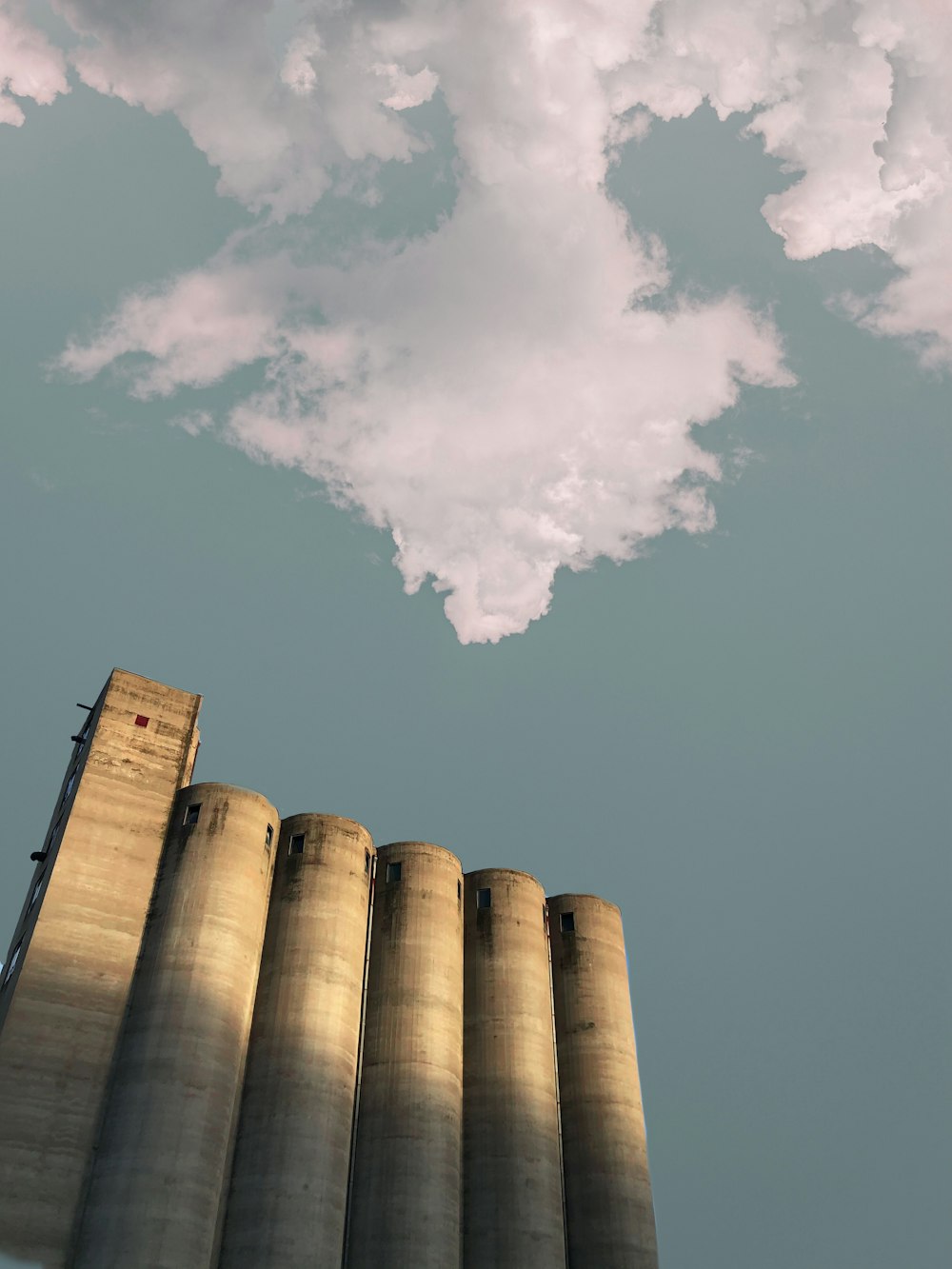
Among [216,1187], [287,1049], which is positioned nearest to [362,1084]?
[287,1049]

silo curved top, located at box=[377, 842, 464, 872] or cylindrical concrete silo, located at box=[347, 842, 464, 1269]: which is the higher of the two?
silo curved top, located at box=[377, 842, 464, 872]

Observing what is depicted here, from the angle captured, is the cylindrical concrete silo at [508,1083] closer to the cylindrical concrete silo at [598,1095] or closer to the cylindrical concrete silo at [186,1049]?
the cylindrical concrete silo at [598,1095]

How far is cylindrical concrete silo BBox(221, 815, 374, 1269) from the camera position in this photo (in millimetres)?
39281

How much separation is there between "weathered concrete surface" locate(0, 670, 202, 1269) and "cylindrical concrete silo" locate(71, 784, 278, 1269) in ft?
2.71

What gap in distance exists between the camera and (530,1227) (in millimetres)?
44719

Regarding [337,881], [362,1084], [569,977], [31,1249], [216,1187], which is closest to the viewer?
[31,1249]

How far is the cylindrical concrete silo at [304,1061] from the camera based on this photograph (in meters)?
39.3

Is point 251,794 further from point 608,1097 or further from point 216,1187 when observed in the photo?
point 608,1097

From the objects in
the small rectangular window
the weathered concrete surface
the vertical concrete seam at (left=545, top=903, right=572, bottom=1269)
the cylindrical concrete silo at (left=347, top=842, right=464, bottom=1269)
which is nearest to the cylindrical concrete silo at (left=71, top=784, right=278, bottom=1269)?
the weathered concrete surface

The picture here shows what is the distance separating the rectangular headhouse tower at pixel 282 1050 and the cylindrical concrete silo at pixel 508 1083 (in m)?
0.11

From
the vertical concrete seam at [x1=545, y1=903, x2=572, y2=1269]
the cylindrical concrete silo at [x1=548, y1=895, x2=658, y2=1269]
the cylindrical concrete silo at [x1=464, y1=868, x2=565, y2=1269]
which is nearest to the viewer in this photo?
the cylindrical concrete silo at [x1=464, y1=868, x2=565, y2=1269]

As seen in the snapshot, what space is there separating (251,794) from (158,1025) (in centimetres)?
1232

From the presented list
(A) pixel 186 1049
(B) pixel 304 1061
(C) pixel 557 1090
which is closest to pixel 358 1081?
(B) pixel 304 1061

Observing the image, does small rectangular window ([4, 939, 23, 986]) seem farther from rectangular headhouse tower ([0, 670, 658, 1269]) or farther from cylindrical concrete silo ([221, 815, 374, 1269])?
cylindrical concrete silo ([221, 815, 374, 1269])
